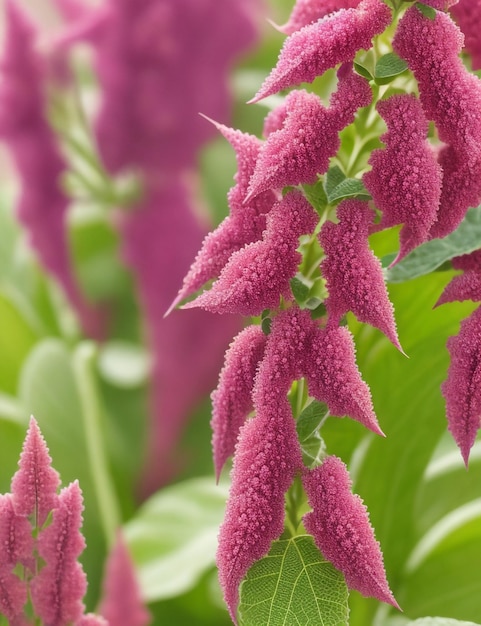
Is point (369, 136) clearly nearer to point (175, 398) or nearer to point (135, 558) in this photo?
point (135, 558)

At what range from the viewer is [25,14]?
1.78ft

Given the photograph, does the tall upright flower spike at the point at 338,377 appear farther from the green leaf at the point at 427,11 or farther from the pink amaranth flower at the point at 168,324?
the pink amaranth flower at the point at 168,324

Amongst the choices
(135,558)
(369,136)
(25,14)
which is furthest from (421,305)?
(25,14)

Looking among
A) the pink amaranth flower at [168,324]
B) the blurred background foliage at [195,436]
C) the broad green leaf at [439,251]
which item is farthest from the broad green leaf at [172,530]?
the broad green leaf at [439,251]

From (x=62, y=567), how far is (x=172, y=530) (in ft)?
0.88

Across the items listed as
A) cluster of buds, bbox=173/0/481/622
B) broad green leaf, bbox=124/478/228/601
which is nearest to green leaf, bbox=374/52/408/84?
cluster of buds, bbox=173/0/481/622

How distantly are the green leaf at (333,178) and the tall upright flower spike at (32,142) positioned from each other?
373 mm

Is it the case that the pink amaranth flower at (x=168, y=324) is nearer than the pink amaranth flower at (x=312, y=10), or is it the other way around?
the pink amaranth flower at (x=312, y=10)

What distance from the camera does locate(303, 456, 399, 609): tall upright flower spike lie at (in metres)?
0.20

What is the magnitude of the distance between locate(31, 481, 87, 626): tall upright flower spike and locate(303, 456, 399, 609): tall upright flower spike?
0.18 ft

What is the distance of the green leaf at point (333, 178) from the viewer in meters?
0.21

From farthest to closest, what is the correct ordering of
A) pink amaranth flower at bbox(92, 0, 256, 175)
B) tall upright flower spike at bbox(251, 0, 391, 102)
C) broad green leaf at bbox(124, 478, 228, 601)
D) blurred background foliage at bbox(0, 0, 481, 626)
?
pink amaranth flower at bbox(92, 0, 256, 175)
broad green leaf at bbox(124, 478, 228, 601)
blurred background foliage at bbox(0, 0, 481, 626)
tall upright flower spike at bbox(251, 0, 391, 102)

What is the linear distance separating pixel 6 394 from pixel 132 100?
19cm

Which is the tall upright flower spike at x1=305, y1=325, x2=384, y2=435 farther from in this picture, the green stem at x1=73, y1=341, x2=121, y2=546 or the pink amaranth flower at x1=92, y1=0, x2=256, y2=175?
the pink amaranth flower at x1=92, y1=0, x2=256, y2=175
